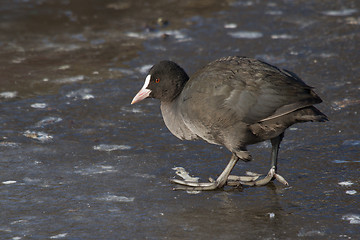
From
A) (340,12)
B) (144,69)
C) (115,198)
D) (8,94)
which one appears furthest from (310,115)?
(340,12)

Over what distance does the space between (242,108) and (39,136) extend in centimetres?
236

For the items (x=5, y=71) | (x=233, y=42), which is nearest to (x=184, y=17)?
(x=233, y=42)

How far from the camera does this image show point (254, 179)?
521 centimetres

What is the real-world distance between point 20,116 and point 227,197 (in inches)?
112

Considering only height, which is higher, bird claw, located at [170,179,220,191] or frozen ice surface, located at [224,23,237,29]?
frozen ice surface, located at [224,23,237,29]

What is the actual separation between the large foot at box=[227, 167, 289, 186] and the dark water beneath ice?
0.06 meters

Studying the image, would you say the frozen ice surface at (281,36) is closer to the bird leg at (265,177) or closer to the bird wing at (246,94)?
the bird wing at (246,94)

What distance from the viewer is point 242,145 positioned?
199 inches

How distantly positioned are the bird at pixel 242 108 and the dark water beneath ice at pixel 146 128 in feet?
0.80

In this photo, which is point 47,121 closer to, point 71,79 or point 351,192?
point 71,79

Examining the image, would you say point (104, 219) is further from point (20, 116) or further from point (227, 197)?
point (20, 116)

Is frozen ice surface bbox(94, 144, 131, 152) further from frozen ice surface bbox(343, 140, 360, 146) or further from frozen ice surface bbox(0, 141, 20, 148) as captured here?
frozen ice surface bbox(343, 140, 360, 146)

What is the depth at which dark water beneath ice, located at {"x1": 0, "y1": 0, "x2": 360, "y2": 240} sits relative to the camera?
A: 4496 mm

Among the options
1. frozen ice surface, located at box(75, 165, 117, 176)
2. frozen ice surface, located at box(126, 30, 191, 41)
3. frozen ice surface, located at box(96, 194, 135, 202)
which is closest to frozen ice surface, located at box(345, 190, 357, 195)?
frozen ice surface, located at box(96, 194, 135, 202)
